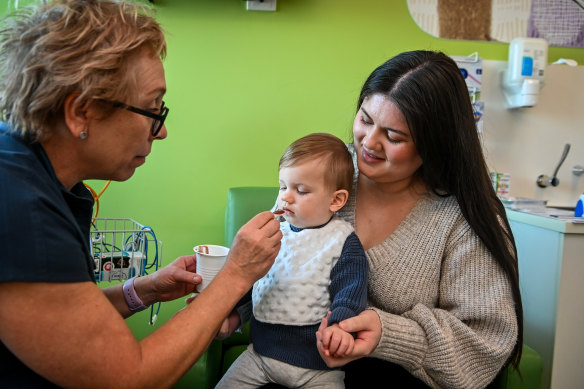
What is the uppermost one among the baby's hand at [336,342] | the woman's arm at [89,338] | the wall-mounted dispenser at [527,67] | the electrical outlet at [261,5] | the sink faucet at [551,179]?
the electrical outlet at [261,5]

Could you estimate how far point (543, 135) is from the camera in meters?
2.65

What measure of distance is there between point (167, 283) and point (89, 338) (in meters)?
0.53

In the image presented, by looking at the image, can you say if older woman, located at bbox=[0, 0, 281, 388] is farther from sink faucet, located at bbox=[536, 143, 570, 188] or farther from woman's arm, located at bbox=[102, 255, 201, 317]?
sink faucet, located at bbox=[536, 143, 570, 188]

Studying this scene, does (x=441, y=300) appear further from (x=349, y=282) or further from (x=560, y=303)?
(x=560, y=303)

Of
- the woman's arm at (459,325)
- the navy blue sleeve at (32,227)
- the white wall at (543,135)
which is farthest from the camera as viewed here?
the white wall at (543,135)

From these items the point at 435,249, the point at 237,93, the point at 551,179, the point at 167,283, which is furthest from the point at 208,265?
the point at 551,179

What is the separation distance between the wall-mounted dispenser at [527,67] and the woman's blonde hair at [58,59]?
2.16 metres

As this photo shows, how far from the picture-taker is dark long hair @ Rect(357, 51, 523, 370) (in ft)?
4.09

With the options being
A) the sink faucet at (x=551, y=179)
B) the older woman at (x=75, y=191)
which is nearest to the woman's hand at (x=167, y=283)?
the older woman at (x=75, y=191)

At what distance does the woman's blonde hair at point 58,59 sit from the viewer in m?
0.85

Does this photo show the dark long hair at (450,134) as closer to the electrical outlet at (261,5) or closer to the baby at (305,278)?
the baby at (305,278)

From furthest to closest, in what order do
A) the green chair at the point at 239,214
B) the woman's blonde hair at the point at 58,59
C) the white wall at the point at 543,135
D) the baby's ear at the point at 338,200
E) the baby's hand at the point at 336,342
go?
the white wall at the point at 543,135, the green chair at the point at 239,214, the baby's ear at the point at 338,200, the baby's hand at the point at 336,342, the woman's blonde hair at the point at 58,59

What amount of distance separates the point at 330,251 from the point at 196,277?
1.26ft

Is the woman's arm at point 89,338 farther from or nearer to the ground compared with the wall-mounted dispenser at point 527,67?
nearer to the ground
